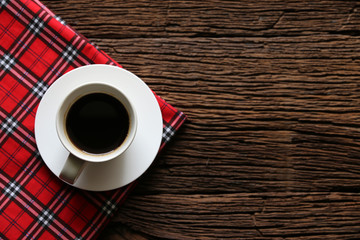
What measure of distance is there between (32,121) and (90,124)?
0.43 feet

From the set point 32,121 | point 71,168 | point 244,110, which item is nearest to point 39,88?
point 32,121

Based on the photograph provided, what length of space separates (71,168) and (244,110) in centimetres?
42

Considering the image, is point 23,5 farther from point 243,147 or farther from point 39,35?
point 243,147

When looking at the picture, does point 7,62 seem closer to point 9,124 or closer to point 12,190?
point 9,124

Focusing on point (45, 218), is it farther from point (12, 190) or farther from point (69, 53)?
point (69, 53)

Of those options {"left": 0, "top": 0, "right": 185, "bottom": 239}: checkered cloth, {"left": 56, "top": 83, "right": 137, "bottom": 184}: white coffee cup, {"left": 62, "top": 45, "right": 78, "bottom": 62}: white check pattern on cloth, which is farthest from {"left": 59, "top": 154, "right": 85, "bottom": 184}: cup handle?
{"left": 62, "top": 45, "right": 78, "bottom": 62}: white check pattern on cloth

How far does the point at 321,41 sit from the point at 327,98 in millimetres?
139

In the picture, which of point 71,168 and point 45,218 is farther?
point 45,218

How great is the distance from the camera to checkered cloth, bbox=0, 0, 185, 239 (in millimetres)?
812

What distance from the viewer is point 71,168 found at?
0.72m

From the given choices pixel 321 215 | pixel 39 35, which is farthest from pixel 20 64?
pixel 321 215

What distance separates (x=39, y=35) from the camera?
82cm

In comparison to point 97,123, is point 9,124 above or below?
below

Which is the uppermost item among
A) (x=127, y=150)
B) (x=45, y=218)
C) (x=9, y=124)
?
(x=127, y=150)
